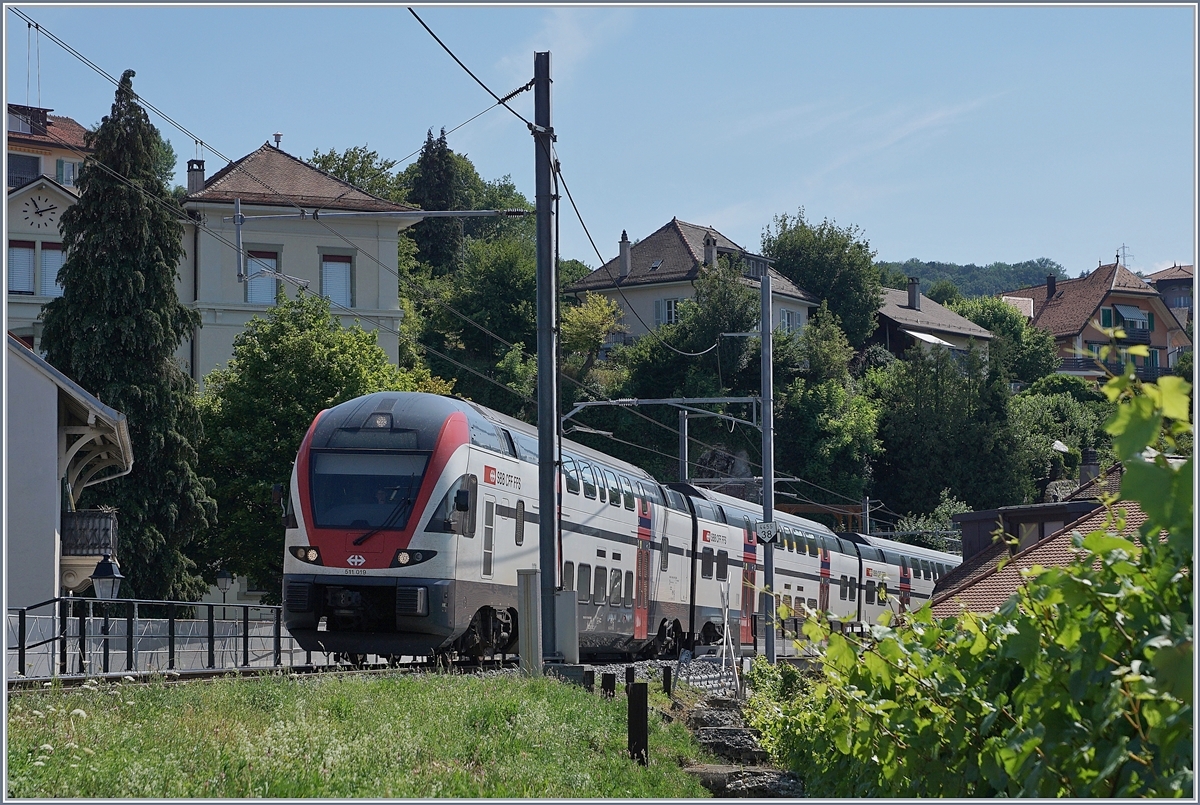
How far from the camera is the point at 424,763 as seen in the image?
10.7 m

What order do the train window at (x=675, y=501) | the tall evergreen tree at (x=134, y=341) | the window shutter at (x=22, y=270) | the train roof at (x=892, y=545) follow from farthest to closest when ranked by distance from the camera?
1. the window shutter at (x=22, y=270)
2. the train roof at (x=892, y=545)
3. the tall evergreen tree at (x=134, y=341)
4. the train window at (x=675, y=501)

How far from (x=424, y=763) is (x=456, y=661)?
10.6 meters

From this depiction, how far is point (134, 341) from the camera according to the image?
3875 centimetres

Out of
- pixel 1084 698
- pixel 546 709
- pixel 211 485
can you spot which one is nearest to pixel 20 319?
pixel 211 485

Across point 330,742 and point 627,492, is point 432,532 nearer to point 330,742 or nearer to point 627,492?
point 627,492

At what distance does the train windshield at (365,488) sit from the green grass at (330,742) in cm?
430

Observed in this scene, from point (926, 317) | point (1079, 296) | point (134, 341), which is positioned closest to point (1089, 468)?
point (134, 341)

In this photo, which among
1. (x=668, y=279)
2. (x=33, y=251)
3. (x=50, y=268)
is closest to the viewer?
(x=33, y=251)

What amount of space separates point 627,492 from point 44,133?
60.8m

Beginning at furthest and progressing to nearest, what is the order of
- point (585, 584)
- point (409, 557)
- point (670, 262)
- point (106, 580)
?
1. point (670, 262)
2. point (585, 584)
3. point (106, 580)
4. point (409, 557)

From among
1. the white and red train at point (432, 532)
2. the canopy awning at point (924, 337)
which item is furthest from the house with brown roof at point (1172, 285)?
the white and red train at point (432, 532)

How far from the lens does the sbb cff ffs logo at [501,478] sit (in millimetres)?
21156

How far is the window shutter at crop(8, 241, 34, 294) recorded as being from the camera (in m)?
55.8

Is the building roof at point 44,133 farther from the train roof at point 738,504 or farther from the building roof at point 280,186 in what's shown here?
the train roof at point 738,504
